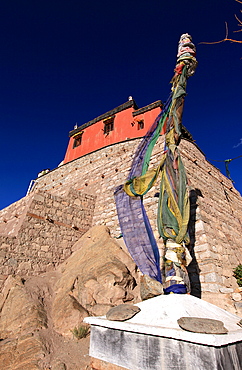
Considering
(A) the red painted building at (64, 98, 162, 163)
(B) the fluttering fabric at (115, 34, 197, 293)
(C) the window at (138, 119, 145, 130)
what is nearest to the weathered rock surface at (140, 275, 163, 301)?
(B) the fluttering fabric at (115, 34, 197, 293)

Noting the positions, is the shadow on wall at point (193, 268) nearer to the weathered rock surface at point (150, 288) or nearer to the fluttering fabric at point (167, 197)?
the fluttering fabric at point (167, 197)

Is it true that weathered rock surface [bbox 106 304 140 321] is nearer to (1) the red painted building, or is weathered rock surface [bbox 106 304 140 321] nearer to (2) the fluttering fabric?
(2) the fluttering fabric

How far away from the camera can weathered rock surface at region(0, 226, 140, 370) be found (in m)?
3.46

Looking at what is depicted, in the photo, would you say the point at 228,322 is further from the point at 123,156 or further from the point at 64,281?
the point at 123,156

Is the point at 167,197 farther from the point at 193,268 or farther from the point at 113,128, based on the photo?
the point at 113,128

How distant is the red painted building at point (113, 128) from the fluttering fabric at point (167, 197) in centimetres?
796

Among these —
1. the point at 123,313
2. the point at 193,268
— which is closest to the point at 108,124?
the point at 193,268

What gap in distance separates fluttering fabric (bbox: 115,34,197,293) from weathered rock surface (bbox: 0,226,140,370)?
0.77 metres

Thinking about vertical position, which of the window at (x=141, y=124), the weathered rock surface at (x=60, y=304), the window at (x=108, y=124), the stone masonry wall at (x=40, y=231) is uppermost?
the window at (x=108, y=124)

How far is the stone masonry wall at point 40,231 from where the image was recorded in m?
5.75

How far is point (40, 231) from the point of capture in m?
6.61

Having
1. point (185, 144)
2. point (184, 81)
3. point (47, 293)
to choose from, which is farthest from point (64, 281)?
point (185, 144)

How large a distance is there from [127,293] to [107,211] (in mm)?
3929

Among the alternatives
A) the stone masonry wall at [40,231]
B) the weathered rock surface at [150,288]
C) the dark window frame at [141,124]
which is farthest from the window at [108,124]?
the weathered rock surface at [150,288]
